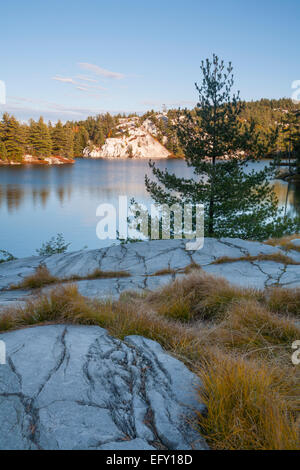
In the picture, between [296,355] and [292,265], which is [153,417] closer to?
[296,355]

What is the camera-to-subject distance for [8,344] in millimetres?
2602

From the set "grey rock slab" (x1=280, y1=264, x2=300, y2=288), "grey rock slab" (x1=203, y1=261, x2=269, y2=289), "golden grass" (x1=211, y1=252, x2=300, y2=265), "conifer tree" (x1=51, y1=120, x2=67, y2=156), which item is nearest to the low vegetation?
"grey rock slab" (x1=280, y1=264, x2=300, y2=288)

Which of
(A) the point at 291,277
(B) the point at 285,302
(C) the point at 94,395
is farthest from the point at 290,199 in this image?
(C) the point at 94,395

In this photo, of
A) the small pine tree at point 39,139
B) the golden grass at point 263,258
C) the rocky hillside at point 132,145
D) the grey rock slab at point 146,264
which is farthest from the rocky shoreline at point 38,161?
the golden grass at point 263,258

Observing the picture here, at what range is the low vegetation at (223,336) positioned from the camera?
1.72 metres

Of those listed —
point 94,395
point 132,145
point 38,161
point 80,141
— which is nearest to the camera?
point 94,395

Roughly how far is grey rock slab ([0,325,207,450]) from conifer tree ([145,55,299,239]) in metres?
9.35

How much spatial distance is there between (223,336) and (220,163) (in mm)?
9898

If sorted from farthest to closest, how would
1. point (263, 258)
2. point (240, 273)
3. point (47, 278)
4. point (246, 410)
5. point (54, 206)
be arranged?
point (54, 206) < point (263, 258) < point (47, 278) < point (240, 273) < point (246, 410)

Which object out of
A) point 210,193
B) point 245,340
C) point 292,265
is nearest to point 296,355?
point 245,340

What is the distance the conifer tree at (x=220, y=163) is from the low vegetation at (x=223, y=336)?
7613 millimetres

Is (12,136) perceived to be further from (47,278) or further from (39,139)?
(47,278)

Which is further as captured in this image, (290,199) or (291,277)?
(290,199)

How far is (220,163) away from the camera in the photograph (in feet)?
39.2
